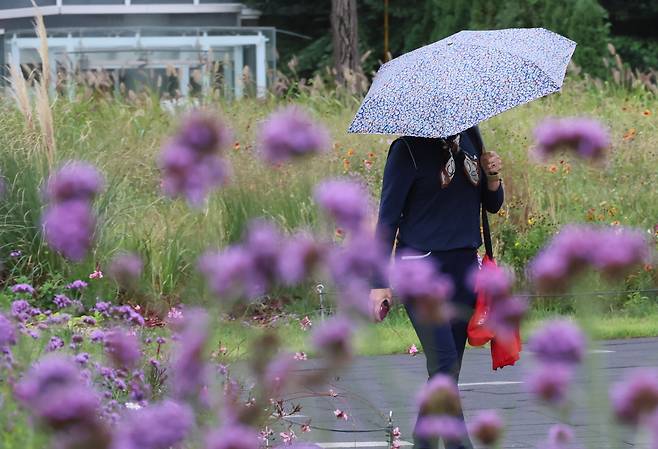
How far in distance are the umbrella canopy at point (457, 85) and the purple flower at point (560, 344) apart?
10.8 feet

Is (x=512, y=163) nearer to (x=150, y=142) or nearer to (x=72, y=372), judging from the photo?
(x=150, y=142)

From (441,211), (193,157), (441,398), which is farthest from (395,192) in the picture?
(193,157)

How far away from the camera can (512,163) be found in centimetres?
1378

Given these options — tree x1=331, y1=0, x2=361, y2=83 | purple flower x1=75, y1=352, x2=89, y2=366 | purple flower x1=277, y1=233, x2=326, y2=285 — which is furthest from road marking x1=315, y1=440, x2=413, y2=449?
tree x1=331, y1=0, x2=361, y2=83

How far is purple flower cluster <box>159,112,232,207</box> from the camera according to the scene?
7.63ft

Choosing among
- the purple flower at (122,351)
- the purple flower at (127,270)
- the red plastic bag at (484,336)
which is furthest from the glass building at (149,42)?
the purple flower at (122,351)

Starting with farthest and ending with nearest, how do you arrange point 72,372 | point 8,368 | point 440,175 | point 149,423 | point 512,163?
point 512,163 < point 440,175 < point 8,368 < point 72,372 < point 149,423

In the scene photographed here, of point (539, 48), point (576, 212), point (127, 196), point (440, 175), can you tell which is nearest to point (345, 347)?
point (440, 175)

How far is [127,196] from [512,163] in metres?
3.58

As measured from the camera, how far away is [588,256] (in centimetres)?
231

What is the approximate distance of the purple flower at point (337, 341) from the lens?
7.84ft

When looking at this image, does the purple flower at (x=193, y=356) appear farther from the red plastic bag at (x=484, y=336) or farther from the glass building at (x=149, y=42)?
the glass building at (x=149, y=42)

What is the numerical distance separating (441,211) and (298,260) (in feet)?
11.5

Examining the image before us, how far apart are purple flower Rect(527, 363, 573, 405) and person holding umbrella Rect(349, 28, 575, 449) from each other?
318 cm
